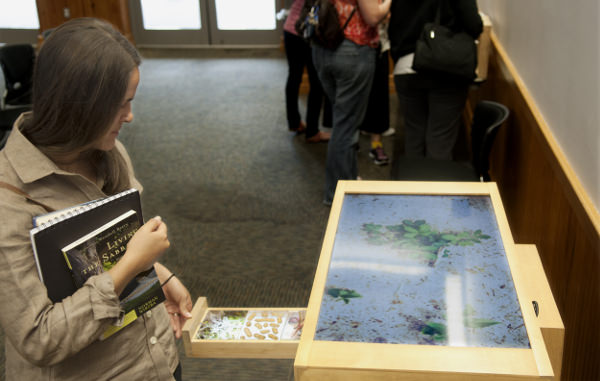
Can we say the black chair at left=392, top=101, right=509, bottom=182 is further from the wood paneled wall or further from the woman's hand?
the woman's hand

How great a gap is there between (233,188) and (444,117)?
163 cm

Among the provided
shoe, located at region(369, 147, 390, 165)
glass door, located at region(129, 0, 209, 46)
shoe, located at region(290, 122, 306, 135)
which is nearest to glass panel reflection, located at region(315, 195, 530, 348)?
shoe, located at region(369, 147, 390, 165)

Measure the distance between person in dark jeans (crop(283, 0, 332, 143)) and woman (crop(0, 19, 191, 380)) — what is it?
3.52 m

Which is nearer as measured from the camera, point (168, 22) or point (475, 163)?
point (475, 163)

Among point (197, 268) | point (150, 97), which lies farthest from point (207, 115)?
point (197, 268)

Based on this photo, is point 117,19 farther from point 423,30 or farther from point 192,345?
point 192,345

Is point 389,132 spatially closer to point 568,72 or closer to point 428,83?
point 428,83

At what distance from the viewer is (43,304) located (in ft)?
3.58

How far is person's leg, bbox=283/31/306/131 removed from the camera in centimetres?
476

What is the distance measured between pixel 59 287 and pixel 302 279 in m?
2.10

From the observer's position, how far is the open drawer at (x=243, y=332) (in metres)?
1.80

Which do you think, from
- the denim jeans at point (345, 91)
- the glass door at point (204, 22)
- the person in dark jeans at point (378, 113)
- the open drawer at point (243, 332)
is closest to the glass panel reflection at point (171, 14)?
the glass door at point (204, 22)

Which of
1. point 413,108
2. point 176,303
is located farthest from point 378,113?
point 176,303

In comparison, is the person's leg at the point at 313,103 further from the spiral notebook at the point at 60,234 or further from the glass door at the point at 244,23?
the glass door at the point at 244,23
